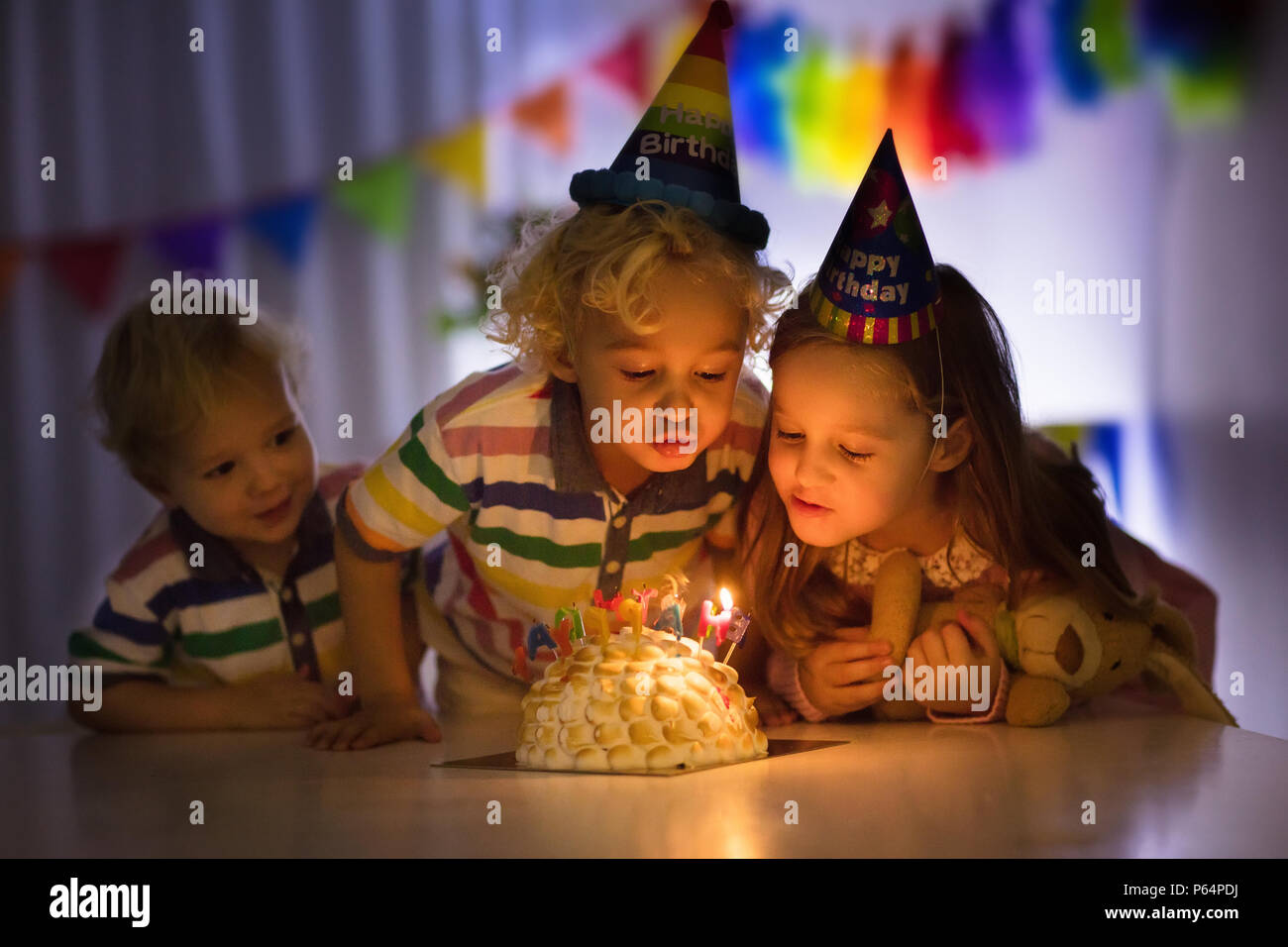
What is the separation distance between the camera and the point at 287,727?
1490mm

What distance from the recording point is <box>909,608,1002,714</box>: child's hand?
1351mm

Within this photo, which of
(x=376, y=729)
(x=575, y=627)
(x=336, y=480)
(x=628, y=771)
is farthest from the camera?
(x=336, y=480)

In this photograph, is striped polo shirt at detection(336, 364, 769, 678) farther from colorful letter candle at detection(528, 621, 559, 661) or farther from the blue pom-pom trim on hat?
the blue pom-pom trim on hat

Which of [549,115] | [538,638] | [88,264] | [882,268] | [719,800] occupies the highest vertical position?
[549,115]

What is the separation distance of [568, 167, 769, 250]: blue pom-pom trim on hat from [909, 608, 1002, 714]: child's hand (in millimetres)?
477

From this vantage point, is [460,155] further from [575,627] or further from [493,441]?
[575,627]

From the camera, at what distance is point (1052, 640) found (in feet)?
4.37

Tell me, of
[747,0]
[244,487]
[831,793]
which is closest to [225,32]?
[747,0]

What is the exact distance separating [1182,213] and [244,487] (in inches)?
81.5

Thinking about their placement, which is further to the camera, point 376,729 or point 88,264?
point 88,264

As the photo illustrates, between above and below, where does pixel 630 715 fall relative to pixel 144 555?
below

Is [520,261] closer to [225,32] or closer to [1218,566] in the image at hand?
[225,32]

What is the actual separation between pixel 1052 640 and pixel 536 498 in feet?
1.97

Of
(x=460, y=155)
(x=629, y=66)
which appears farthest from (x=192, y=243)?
(x=629, y=66)
